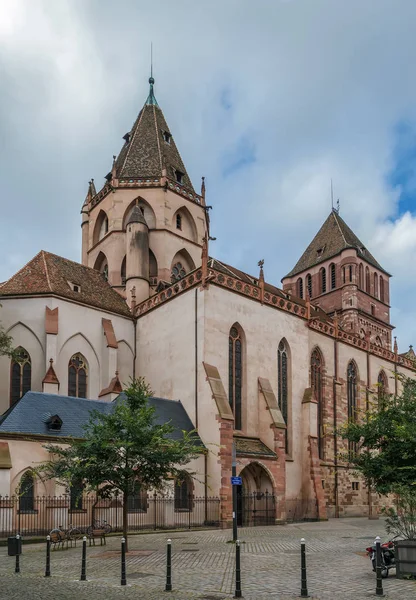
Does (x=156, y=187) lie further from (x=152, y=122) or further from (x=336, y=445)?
(x=336, y=445)

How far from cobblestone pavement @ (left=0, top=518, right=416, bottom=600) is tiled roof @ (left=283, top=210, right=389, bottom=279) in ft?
130

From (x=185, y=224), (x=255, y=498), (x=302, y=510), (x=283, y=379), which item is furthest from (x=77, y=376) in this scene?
(x=185, y=224)

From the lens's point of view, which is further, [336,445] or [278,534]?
[336,445]

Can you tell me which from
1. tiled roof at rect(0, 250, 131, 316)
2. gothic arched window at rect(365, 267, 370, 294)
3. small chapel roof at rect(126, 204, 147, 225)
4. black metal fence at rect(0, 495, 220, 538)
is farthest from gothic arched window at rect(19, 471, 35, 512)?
gothic arched window at rect(365, 267, 370, 294)

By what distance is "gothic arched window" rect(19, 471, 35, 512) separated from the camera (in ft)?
80.1

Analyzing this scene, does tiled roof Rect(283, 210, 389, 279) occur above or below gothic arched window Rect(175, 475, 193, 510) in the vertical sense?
above

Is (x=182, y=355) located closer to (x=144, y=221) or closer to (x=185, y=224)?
(x=144, y=221)

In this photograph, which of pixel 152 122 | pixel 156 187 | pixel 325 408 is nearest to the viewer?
pixel 325 408

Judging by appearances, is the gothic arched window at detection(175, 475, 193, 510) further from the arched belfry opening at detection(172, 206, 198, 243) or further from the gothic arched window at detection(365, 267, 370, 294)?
the gothic arched window at detection(365, 267, 370, 294)

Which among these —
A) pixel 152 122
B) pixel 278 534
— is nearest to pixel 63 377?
pixel 278 534

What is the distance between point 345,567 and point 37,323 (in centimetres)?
2366

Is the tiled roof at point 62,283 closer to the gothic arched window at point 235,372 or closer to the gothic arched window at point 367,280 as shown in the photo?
the gothic arched window at point 235,372

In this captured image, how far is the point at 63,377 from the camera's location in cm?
3350

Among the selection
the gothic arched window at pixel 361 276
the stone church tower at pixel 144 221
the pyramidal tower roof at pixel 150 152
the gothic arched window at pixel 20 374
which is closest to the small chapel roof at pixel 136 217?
→ the stone church tower at pixel 144 221
